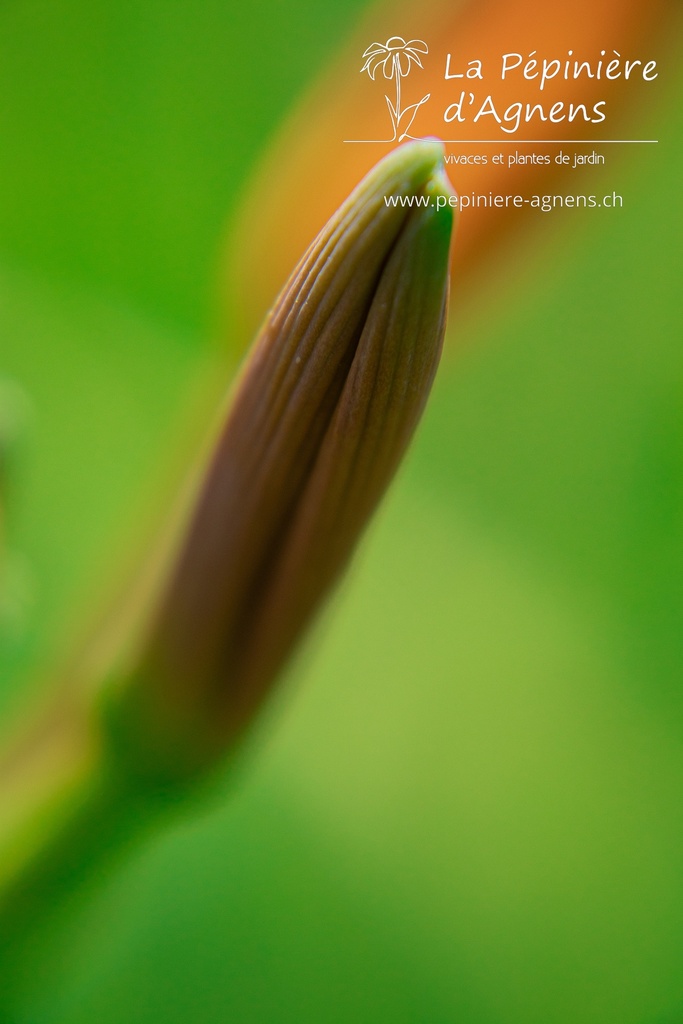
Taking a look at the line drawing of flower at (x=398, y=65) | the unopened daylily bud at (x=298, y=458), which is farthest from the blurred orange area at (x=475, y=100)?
the unopened daylily bud at (x=298, y=458)

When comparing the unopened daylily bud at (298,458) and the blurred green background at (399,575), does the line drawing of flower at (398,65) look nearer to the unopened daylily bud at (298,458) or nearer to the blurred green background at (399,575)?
the blurred green background at (399,575)

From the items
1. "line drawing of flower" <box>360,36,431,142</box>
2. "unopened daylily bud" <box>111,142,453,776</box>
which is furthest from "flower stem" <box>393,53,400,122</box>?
"unopened daylily bud" <box>111,142,453,776</box>

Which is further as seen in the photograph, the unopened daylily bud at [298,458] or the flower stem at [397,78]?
the flower stem at [397,78]

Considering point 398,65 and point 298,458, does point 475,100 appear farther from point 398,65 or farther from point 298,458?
point 298,458

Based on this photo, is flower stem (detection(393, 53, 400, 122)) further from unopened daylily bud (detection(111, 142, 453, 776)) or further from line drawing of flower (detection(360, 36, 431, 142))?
unopened daylily bud (detection(111, 142, 453, 776))

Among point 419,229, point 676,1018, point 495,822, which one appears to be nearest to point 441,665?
point 495,822

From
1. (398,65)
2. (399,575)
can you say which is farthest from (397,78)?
(399,575)
